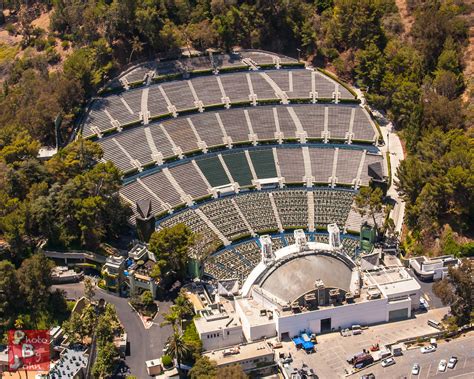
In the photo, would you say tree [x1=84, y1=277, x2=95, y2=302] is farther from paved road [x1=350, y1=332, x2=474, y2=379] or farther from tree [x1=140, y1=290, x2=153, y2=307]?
paved road [x1=350, y1=332, x2=474, y2=379]

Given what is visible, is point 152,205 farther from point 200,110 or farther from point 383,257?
point 383,257

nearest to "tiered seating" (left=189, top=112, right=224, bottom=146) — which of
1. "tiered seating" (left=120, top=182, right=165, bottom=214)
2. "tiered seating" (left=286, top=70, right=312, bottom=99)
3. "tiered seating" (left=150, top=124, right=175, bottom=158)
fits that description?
"tiered seating" (left=150, top=124, right=175, bottom=158)


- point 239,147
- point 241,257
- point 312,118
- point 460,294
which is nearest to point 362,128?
point 312,118

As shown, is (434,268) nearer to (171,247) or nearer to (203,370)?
(171,247)

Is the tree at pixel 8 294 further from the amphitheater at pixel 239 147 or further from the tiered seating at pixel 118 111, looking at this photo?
the tiered seating at pixel 118 111

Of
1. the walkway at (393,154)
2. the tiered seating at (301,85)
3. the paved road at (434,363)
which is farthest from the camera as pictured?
the tiered seating at (301,85)

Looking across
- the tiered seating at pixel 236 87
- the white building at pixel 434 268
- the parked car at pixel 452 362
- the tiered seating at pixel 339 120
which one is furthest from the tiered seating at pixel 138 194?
the parked car at pixel 452 362
